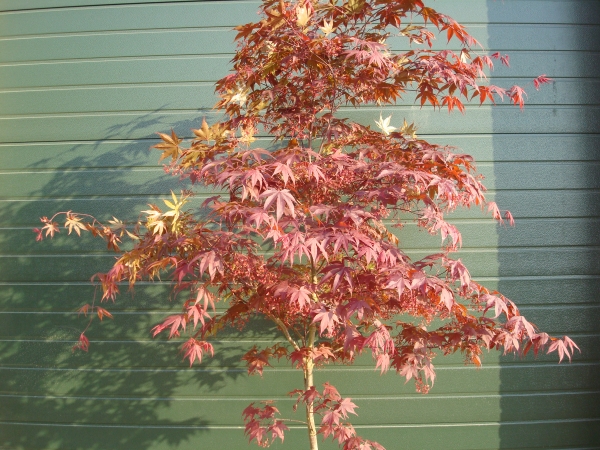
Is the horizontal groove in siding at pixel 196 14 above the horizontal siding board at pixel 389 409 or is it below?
above

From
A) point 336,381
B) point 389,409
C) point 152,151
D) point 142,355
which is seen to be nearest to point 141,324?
point 142,355

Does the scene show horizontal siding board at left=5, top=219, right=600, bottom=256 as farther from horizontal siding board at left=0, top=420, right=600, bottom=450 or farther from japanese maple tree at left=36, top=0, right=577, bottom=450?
horizontal siding board at left=0, top=420, right=600, bottom=450

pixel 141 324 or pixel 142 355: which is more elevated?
pixel 141 324

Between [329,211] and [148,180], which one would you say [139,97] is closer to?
[148,180]

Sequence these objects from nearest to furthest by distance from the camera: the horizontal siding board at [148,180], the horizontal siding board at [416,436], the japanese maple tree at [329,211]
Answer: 1. the japanese maple tree at [329,211]
2. the horizontal siding board at [416,436]
3. the horizontal siding board at [148,180]

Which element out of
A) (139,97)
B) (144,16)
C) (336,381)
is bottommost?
(336,381)

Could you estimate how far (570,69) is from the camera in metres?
3.57

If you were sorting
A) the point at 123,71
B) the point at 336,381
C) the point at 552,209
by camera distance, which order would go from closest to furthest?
1. the point at 336,381
2. the point at 552,209
3. the point at 123,71

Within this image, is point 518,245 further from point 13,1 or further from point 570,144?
point 13,1

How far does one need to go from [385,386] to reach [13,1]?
3603mm

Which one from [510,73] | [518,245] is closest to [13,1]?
[510,73]

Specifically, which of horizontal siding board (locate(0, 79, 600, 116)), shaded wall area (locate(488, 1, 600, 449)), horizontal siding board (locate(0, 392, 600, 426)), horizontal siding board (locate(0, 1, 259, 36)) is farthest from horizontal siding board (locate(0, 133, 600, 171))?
horizontal siding board (locate(0, 392, 600, 426))

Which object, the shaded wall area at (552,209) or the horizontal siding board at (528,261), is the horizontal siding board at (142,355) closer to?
the shaded wall area at (552,209)

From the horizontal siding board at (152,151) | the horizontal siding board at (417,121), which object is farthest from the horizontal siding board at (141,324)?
the horizontal siding board at (417,121)
